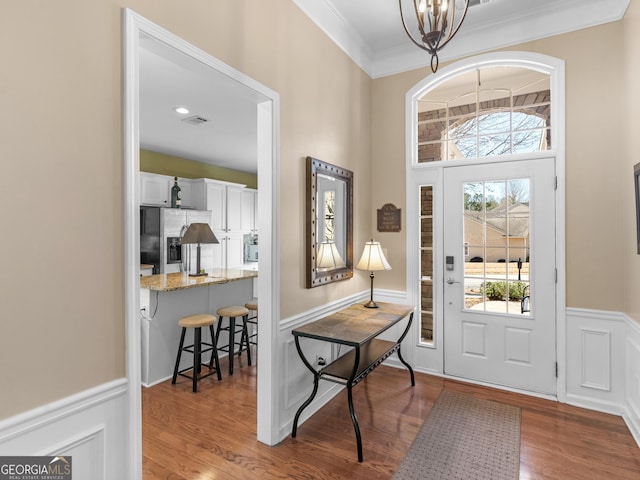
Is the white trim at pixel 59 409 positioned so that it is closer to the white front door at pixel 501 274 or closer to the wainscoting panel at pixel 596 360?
the white front door at pixel 501 274

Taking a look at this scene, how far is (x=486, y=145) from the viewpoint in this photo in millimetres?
3236

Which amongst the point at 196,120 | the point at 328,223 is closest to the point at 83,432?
the point at 328,223

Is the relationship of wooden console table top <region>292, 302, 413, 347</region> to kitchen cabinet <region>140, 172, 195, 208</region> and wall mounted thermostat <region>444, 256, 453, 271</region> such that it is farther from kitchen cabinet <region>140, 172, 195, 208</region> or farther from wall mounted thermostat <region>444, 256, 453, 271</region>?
kitchen cabinet <region>140, 172, 195, 208</region>

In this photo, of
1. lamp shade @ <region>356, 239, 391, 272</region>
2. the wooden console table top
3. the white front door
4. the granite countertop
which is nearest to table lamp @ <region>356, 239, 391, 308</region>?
lamp shade @ <region>356, 239, 391, 272</region>

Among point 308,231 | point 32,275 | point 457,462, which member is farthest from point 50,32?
point 457,462

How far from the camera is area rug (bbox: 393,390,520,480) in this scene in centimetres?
202

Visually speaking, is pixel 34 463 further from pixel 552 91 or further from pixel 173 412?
pixel 552 91

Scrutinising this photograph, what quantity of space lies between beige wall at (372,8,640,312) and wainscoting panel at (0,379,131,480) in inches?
126

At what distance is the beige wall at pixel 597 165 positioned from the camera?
2.67 metres

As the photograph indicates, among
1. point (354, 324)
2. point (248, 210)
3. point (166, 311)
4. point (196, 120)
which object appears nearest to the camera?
point (354, 324)

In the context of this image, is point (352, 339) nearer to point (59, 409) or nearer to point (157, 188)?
point (59, 409)

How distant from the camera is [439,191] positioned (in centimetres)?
339

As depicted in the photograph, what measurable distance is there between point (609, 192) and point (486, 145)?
1.01 m

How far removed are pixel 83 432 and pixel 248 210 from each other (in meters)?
6.03
